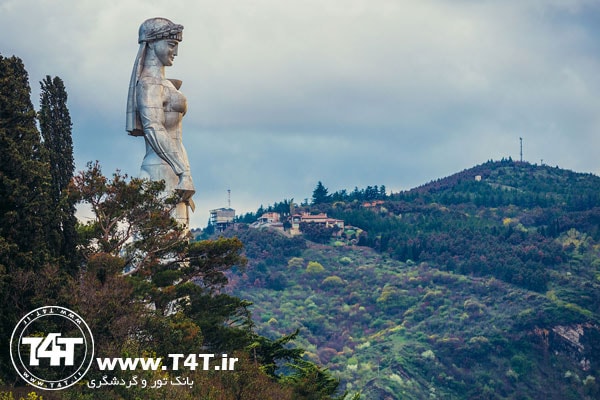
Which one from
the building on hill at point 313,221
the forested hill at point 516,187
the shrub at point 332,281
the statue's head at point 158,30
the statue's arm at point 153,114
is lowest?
the shrub at point 332,281

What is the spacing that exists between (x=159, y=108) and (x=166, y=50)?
41.0 inches

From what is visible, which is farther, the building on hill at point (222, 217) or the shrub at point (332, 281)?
the building on hill at point (222, 217)

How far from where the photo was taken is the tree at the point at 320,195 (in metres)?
150

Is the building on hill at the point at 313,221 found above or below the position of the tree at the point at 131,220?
above

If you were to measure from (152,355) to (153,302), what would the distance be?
2.31 m

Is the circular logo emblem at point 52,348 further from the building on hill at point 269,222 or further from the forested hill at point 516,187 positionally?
the forested hill at point 516,187

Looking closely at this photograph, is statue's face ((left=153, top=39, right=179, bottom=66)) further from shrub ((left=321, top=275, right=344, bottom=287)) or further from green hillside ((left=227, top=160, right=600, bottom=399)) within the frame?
shrub ((left=321, top=275, right=344, bottom=287))

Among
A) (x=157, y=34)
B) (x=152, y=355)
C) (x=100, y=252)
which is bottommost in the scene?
(x=152, y=355)

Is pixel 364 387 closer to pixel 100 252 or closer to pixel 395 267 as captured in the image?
pixel 395 267

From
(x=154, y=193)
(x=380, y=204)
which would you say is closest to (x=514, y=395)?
(x=380, y=204)

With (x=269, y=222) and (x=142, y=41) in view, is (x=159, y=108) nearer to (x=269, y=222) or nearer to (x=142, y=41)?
(x=142, y=41)

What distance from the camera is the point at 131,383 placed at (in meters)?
23.6

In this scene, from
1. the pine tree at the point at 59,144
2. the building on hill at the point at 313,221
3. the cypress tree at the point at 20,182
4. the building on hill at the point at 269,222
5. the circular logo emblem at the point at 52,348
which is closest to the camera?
the circular logo emblem at the point at 52,348

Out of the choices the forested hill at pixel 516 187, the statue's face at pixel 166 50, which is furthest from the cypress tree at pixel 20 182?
the forested hill at pixel 516 187
